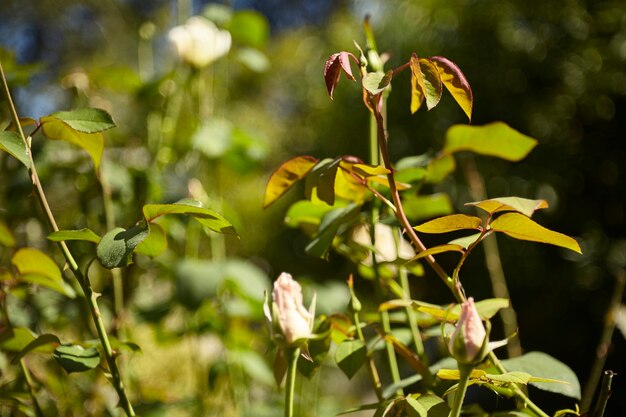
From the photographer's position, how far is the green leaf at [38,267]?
1.05ft

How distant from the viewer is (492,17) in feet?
4.94

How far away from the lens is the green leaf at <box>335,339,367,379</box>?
0.28 meters

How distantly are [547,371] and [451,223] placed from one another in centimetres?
10

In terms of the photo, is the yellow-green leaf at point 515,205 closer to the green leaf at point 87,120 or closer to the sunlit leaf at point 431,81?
the sunlit leaf at point 431,81

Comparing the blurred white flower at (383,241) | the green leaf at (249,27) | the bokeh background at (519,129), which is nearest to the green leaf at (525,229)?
the blurred white flower at (383,241)

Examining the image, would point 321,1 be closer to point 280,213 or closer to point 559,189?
point 280,213

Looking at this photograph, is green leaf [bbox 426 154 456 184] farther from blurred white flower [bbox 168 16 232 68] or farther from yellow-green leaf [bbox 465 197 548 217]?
blurred white flower [bbox 168 16 232 68]

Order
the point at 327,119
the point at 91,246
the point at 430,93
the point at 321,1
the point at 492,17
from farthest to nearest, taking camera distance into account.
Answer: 1. the point at 321,1
2. the point at 327,119
3. the point at 492,17
4. the point at 91,246
5. the point at 430,93

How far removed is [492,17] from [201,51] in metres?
1.06

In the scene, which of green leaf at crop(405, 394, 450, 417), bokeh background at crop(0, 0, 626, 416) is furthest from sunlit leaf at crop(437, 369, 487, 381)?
bokeh background at crop(0, 0, 626, 416)

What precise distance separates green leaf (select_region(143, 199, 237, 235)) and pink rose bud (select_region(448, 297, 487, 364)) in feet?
0.30

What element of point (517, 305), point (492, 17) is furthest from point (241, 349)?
point (492, 17)

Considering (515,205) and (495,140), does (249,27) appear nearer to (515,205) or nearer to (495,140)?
(495,140)

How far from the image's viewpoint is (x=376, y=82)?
0.23 meters
